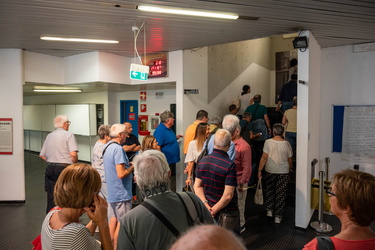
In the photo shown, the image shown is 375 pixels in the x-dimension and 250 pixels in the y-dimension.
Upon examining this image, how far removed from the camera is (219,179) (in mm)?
2588

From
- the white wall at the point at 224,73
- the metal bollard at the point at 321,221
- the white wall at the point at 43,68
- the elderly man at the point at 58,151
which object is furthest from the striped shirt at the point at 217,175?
the white wall at the point at 43,68

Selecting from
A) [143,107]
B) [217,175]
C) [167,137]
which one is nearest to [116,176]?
[217,175]

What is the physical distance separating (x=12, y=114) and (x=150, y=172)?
5.02 meters

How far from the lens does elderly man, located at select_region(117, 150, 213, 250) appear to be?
5.02ft

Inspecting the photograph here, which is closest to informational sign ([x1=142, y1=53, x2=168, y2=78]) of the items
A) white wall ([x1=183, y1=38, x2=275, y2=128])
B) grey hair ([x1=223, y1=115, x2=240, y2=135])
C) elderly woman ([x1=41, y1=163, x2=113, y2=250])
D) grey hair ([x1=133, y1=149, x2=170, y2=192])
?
white wall ([x1=183, y1=38, x2=275, y2=128])

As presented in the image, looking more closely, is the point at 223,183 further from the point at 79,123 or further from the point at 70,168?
the point at 79,123

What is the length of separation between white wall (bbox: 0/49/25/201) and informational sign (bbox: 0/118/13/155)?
0.20ft

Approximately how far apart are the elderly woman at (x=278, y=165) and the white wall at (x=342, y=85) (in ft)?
5.03

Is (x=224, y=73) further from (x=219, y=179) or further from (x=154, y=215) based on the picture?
(x=154, y=215)

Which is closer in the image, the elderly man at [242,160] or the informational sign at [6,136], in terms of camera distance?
the elderly man at [242,160]

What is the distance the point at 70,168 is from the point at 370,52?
5500 millimetres

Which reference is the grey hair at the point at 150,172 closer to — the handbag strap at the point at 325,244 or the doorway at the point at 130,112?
the handbag strap at the point at 325,244

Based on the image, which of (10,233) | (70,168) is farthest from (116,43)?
(70,168)

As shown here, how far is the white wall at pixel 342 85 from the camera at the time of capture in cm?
502
